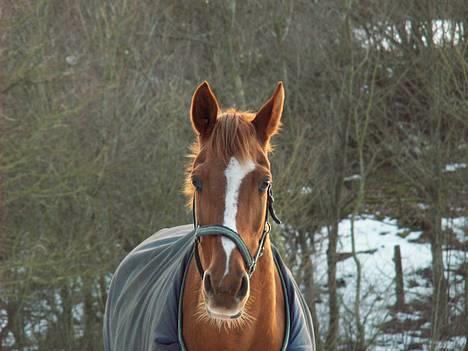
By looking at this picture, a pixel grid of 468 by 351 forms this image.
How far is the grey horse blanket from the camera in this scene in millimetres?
3381

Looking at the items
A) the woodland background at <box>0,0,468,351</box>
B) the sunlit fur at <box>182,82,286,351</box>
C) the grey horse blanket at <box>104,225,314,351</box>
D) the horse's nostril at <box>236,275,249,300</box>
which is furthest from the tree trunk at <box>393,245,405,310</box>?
the horse's nostril at <box>236,275,249,300</box>

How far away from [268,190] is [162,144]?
1003 centimetres

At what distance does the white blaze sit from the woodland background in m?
8.71

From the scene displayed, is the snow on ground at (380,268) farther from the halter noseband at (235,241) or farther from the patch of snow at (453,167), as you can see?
the halter noseband at (235,241)

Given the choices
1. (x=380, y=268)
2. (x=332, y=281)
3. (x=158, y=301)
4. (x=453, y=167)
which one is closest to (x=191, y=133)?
(x=332, y=281)

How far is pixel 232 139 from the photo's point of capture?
315cm

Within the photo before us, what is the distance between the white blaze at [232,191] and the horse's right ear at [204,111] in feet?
0.85

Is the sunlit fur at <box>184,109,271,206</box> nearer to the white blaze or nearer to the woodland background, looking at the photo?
the white blaze

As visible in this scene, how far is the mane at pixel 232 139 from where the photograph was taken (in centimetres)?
313

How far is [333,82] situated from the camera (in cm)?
1455

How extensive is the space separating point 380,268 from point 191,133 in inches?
194

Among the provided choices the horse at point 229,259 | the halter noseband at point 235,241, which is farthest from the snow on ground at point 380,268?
the halter noseband at point 235,241

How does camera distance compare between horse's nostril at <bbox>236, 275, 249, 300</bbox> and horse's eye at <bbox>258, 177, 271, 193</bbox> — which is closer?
horse's nostril at <bbox>236, 275, 249, 300</bbox>

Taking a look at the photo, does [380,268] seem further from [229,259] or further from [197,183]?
[229,259]
